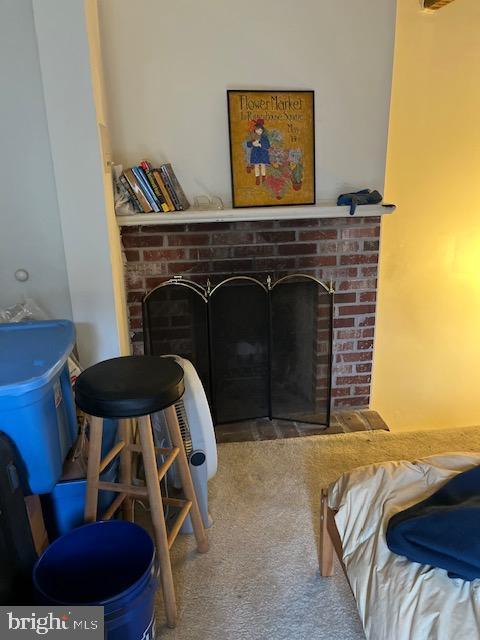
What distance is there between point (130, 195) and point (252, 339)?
940 mm

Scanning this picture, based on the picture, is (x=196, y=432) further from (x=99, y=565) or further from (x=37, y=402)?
(x=37, y=402)

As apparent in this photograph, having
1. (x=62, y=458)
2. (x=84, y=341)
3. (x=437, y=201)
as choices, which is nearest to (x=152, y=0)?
(x=84, y=341)

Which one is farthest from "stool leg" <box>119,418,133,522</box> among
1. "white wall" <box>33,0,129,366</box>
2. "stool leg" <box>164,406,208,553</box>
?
"white wall" <box>33,0,129,366</box>

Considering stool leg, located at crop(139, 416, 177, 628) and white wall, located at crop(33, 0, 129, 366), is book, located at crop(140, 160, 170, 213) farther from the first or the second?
stool leg, located at crop(139, 416, 177, 628)

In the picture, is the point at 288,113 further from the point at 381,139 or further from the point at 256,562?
the point at 256,562

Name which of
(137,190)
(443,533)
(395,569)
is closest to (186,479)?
(395,569)

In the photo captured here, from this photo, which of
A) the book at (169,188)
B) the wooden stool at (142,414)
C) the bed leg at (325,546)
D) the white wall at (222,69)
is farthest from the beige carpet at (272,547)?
the white wall at (222,69)

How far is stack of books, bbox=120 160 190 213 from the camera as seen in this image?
2.13 meters

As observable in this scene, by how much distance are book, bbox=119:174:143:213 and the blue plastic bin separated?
83cm

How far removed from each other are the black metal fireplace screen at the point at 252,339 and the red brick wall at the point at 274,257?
77mm

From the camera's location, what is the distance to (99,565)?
141cm

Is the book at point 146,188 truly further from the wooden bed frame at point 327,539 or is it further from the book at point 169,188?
the wooden bed frame at point 327,539

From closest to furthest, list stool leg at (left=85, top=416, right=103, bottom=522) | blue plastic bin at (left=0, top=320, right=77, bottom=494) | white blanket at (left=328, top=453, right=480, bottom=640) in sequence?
white blanket at (left=328, top=453, right=480, bottom=640)
blue plastic bin at (left=0, top=320, right=77, bottom=494)
stool leg at (left=85, top=416, right=103, bottom=522)

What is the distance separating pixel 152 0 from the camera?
2047 millimetres
